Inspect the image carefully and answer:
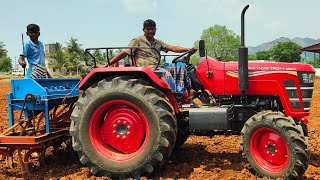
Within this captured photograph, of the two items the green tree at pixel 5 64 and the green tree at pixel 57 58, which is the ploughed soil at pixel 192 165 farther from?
the green tree at pixel 5 64

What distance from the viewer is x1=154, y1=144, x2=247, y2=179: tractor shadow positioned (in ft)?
15.8

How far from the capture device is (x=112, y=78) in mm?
4816

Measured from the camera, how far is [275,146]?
4516 millimetres

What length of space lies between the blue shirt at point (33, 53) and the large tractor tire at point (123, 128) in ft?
5.96

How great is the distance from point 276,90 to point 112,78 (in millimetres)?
2145

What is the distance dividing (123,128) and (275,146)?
73.5 inches

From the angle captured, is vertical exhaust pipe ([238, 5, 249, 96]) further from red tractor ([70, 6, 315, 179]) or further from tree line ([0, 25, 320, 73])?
tree line ([0, 25, 320, 73])

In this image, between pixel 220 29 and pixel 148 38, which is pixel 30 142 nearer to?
pixel 148 38

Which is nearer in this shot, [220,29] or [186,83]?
[186,83]

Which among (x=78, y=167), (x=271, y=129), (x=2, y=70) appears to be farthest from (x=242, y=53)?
(x=2, y=70)

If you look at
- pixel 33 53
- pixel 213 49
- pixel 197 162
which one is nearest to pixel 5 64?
pixel 213 49

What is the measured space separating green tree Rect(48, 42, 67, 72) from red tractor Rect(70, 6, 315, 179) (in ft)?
238

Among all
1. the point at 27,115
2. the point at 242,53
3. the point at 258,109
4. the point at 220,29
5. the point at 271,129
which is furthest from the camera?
the point at 220,29

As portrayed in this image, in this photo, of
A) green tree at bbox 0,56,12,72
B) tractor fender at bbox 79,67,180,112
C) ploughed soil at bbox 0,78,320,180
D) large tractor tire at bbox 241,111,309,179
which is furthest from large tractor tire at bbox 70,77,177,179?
green tree at bbox 0,56,12,72
